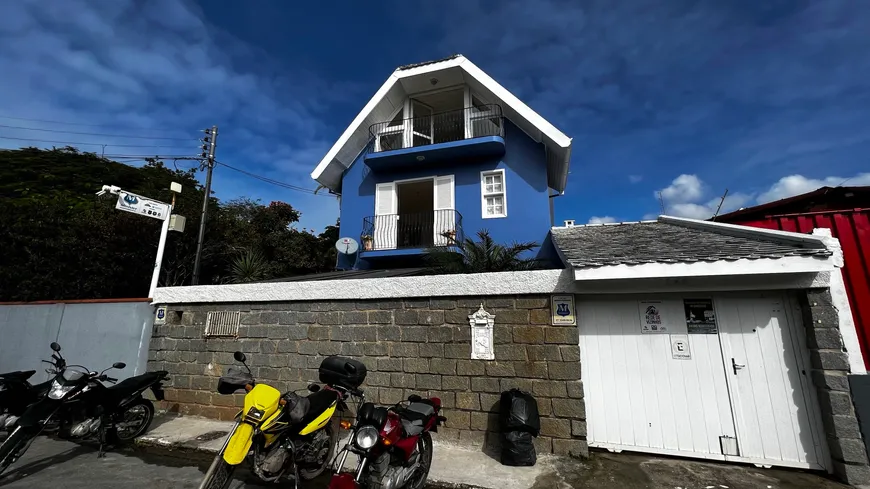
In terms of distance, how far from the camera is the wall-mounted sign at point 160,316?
20.3ft

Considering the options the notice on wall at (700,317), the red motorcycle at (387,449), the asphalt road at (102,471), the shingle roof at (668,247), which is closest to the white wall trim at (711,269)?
the shingle roof at (668,247)

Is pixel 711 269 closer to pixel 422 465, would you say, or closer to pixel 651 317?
pixel 651 317

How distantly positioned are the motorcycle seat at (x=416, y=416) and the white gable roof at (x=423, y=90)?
7.91 meters

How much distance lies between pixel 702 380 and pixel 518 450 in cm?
234

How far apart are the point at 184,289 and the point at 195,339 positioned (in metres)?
0.89

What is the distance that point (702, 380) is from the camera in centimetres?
423

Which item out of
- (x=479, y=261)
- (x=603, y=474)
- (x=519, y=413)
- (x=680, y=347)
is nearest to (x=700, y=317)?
(x=680, y=347)

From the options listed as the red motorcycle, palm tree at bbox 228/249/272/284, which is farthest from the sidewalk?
palm tree at bbox 228/249/272/284

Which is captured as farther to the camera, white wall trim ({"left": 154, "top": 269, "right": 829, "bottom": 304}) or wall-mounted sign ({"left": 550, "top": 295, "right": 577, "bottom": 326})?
wall-mounted sign ({"left": 550, "top": 295, "right": 577, "bottom": 326})

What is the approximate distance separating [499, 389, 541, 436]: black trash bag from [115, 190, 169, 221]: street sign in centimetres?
745

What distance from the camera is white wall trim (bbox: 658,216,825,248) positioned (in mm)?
3965

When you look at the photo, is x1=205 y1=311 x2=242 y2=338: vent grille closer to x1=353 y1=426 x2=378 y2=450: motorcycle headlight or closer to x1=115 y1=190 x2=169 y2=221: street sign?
x1=115 y1=190 x2=169 y2=221: street sign

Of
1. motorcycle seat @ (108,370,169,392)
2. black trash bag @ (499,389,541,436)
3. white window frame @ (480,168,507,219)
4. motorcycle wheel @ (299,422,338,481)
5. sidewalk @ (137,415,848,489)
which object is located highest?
white window frame @ (480,168,507,219)

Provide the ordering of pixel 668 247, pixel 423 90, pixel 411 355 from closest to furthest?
1. pixel 668 247
2. pixel 411 355
3. pixel 423 90
